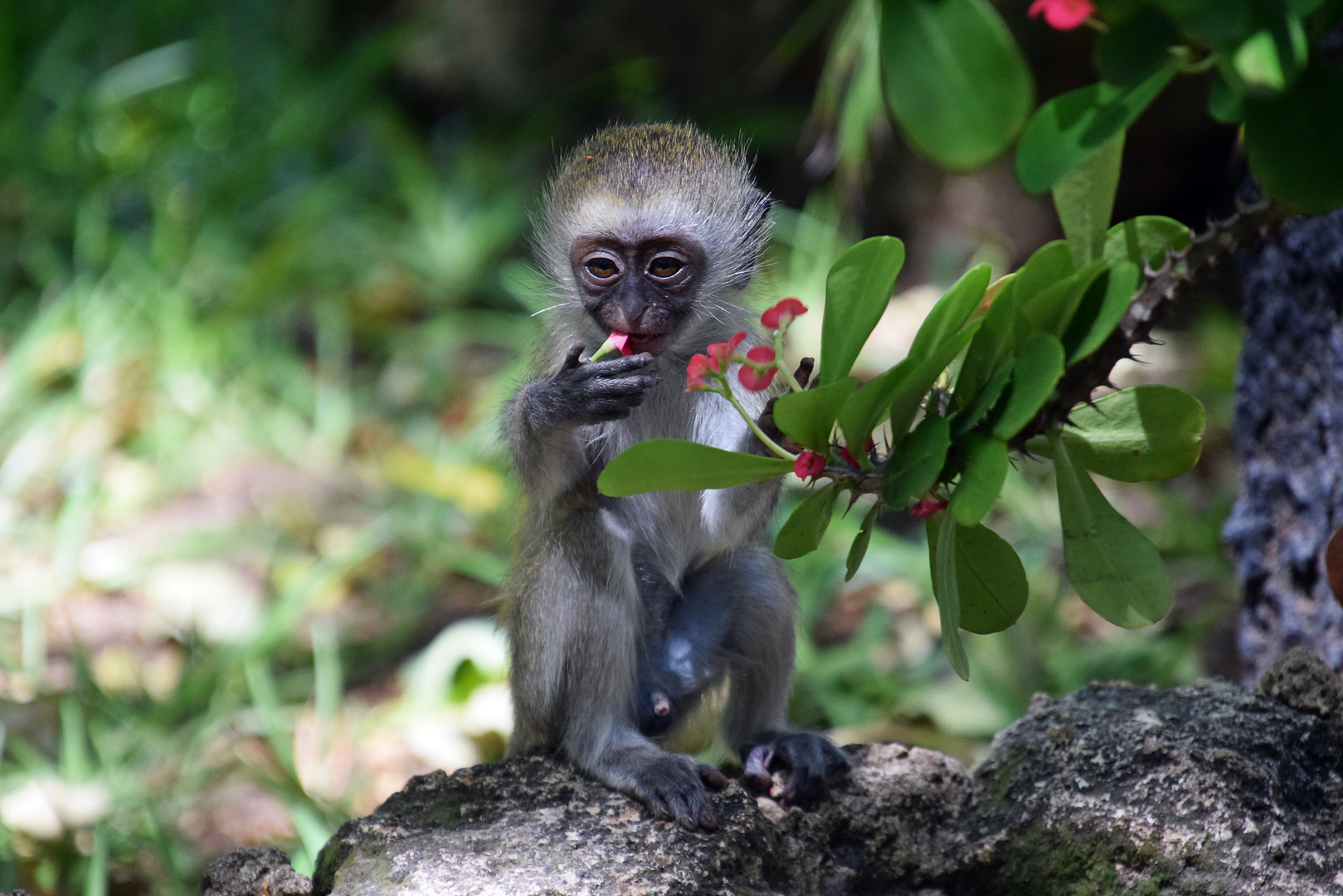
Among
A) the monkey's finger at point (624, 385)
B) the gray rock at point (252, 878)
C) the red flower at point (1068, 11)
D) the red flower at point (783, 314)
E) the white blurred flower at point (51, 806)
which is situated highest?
the red flower at point (1068, 11)

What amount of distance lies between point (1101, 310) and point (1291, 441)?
2.31 meters

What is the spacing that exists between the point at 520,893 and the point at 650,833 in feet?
1.46

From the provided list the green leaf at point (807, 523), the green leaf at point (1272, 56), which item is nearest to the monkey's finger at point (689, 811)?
the green leaf at point (807, 523)

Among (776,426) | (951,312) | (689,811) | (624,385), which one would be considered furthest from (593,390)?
(951,312)

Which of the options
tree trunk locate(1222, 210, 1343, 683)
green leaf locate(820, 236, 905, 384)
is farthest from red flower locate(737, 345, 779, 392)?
tree trunk locate(1222, 210, 1343, 683)

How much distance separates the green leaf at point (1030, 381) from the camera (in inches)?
78.0

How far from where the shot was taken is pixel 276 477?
277 inches

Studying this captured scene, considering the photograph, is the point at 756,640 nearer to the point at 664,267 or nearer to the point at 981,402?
the point at 664,267

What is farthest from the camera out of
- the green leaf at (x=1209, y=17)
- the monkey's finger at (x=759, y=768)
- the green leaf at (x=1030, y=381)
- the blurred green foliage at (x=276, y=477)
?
the blurred green foliage at (x=276, y=477)

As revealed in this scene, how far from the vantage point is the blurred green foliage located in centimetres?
498

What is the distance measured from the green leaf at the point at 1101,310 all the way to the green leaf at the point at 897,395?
0.18m

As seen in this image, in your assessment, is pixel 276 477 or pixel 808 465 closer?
pixel 808 465

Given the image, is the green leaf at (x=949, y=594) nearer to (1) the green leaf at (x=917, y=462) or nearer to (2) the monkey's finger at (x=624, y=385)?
(1) the green leaf at (x=917, y=462)

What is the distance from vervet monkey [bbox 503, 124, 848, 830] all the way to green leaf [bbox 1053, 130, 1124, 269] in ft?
4.19
